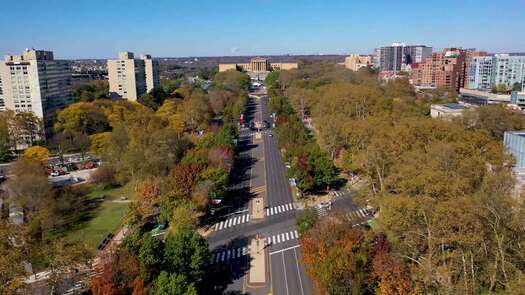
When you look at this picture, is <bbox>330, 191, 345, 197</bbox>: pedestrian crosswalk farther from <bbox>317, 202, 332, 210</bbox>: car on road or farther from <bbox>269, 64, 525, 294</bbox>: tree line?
<bbox>269, 64, 525, 294</bbox>: tree line

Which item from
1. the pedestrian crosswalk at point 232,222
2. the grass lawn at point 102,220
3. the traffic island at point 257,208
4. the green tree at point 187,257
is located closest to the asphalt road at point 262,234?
the pedestrian crosswalk at point 232,222

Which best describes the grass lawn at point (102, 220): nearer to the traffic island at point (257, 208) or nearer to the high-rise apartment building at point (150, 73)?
the traffic island at point (257, 208)

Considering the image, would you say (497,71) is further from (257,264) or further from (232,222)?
(257,264)

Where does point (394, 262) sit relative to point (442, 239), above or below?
below

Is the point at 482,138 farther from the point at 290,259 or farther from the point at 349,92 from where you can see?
the point at 349,92

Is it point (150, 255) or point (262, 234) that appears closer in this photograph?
point (150, 255)

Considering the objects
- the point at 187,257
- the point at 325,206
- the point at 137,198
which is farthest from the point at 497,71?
the point at 187,257

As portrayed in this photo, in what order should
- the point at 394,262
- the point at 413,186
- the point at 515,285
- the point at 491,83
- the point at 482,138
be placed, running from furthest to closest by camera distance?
1. the point at 491,83
2. the point at 482,138
3. the point at 413,186
4. the point at 394,262
5. the point at 515,285

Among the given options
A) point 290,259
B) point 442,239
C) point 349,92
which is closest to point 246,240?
point 290,259

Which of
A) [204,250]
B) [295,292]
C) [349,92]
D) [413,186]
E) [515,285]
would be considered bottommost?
[295,292]
